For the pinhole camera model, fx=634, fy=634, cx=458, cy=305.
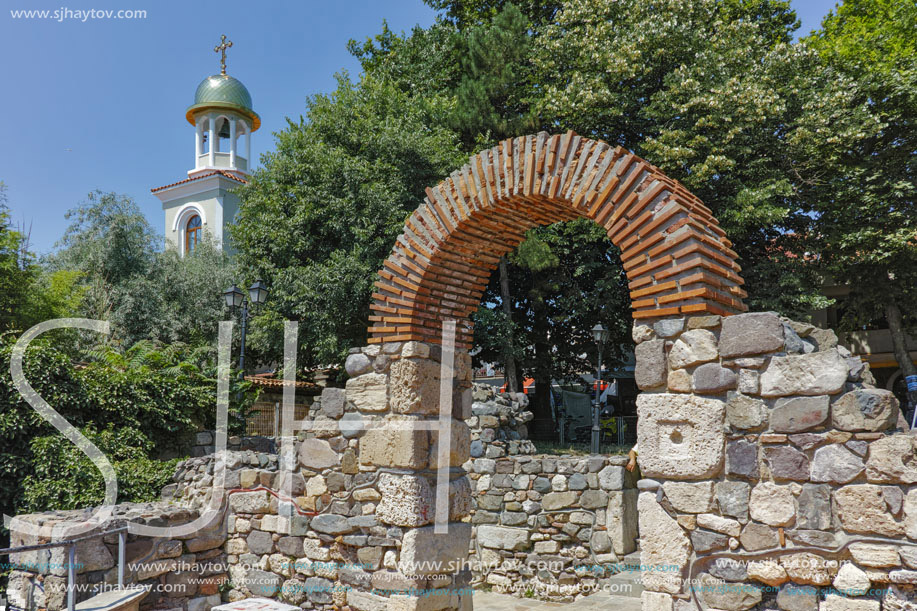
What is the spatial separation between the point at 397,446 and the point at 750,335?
93.5 inches

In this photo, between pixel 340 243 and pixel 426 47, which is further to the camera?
pixel 426 47

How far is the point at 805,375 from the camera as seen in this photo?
303 centimetres

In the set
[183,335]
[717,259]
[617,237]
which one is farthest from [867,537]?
[183,335]

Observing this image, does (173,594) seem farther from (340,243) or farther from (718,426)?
(340,243)

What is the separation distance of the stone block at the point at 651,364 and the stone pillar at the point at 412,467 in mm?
1555

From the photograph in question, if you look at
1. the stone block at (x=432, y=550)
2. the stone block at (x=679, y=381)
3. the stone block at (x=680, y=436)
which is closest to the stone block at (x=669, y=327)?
the stone block at (x=679, y=381)

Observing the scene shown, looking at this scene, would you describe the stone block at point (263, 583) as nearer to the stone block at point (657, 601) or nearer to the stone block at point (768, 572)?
the stone block at point (657, 601)

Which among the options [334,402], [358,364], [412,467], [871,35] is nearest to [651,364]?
[412,467]

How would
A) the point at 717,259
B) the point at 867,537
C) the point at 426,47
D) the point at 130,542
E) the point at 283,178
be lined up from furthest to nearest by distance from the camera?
the point at 426,47 → the point at 283,178 → the point at 130,542 → the point at 717,259 → the point at 867,537

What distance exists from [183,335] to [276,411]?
6636 millimetres

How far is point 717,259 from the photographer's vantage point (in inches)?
137

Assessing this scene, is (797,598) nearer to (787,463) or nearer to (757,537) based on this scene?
(757,537)

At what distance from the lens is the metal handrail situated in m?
3.86

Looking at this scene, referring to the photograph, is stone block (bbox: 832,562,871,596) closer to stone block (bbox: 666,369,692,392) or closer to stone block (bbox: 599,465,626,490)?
stone block (bbox: 666,369,692,392)
